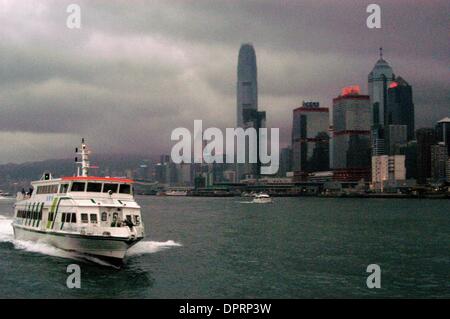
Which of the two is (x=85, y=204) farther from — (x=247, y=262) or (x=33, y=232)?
(x=247, y=262)

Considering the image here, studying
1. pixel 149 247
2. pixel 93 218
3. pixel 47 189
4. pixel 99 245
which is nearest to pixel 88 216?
pixel 93 218

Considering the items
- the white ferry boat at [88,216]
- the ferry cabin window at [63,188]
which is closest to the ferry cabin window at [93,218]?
the white ferry boat at [88,216]

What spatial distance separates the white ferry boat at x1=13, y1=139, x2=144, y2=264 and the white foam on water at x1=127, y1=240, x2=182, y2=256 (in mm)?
5994

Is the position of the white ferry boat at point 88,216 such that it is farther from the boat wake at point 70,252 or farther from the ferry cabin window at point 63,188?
the boat wake at point 70,252

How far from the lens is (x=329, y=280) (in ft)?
116

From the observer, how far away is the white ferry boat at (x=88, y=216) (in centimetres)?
3653

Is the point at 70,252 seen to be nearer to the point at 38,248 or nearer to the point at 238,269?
the point at 38,248

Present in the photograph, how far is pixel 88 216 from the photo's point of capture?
37938 mm

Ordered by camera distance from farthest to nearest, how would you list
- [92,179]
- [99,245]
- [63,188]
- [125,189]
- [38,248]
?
[38,248] → [125,189] → [63,188] → [92,179] → [99,245]

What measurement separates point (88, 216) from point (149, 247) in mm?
13267

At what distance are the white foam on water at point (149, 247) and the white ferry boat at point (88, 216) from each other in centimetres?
599

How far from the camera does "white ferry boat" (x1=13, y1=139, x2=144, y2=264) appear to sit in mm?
36531

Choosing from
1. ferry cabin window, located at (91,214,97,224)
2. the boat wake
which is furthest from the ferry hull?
ferry cabin window, located at (91,214,97,224)
